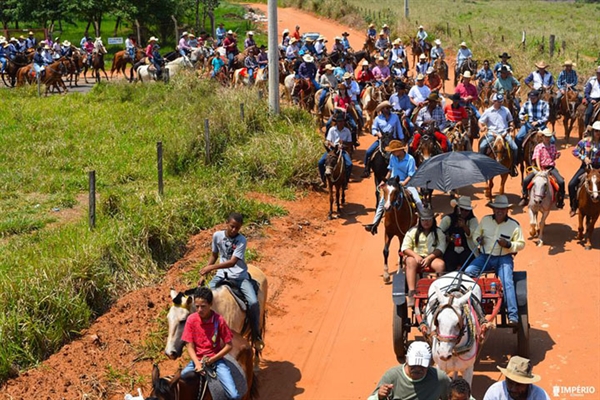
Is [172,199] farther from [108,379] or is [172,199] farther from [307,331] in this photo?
[108,379]

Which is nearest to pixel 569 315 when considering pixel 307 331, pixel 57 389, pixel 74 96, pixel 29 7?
pixel 307 331

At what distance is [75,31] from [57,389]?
4365 cm

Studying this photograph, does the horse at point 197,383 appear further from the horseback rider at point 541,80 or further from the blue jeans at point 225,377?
the horseback rider at point 541,80

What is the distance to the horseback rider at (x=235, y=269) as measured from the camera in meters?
9.89

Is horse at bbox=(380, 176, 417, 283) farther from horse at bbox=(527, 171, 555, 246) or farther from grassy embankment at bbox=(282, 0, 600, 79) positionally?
grassy embankment at bbox=(282, 0, 600, 79)

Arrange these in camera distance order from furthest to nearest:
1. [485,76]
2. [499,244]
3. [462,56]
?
[462,56]
[485,76]
[499,244]

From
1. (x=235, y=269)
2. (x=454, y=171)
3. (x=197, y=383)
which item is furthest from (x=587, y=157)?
(x=197, y=383)

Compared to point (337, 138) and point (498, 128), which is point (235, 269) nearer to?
point (337, 138)

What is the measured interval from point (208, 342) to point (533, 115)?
13.1 metres

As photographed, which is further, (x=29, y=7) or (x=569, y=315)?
(x=29, y=7)

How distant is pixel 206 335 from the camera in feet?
26.8

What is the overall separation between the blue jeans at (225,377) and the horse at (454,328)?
230 centimetres

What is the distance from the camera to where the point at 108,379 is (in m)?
10.1

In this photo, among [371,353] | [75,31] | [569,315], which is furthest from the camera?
[75,31]
